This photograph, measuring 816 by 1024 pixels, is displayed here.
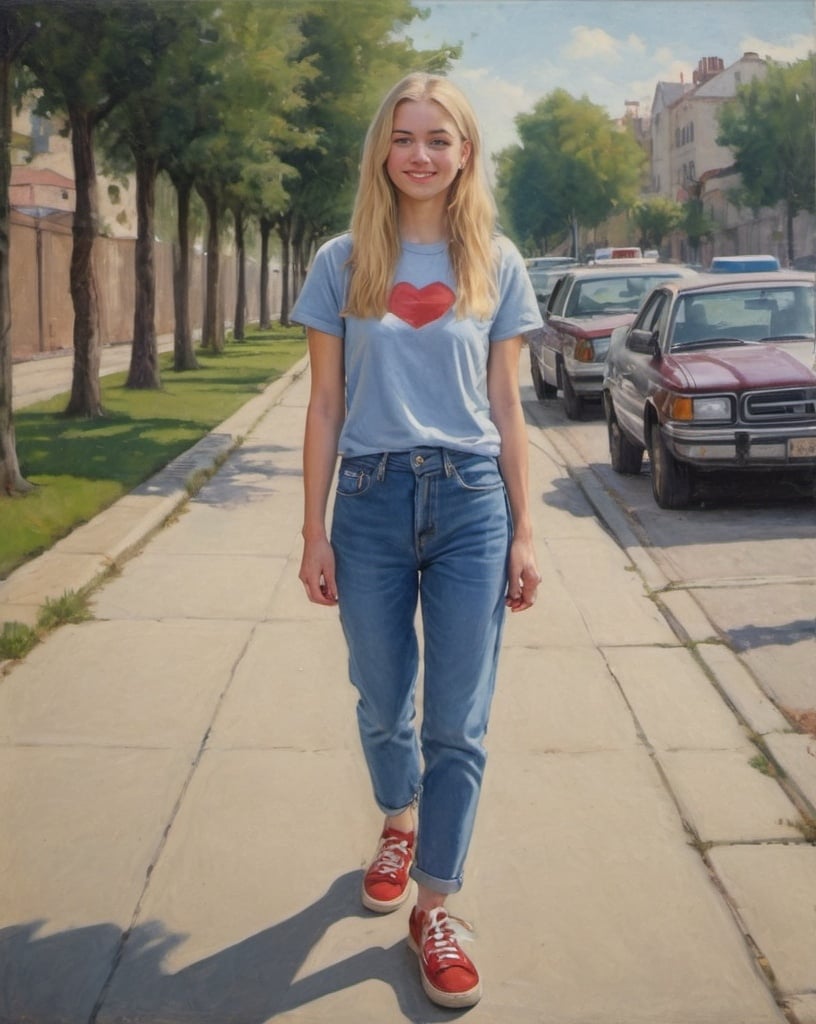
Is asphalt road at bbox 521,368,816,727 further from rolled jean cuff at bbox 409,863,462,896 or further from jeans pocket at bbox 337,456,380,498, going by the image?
jeans pocket at bbox 337,456,380,498

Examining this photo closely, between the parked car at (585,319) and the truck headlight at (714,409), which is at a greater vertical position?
the parked car at (585,319)

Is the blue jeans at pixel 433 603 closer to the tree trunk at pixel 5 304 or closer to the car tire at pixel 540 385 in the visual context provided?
the tree trunk at pixel 5 304

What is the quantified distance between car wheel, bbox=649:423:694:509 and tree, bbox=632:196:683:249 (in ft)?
42.5

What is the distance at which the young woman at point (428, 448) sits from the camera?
3.19 metres

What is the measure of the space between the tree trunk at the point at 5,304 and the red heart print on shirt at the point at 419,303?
683 centimetres

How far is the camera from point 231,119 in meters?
15.5

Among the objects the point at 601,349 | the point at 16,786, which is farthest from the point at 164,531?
the point at 601,349

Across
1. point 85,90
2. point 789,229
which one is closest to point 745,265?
point 789,229

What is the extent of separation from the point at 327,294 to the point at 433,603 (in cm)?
76

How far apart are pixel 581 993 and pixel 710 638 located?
3.35 meters

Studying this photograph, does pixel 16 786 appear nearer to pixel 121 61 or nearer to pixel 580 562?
pixel 580 562

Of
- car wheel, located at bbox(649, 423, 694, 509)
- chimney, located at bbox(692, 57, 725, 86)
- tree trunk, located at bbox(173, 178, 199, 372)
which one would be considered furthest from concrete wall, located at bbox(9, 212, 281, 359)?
chimney, located at bbox(692, 57, 725, 86)

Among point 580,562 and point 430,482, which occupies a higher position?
point 430,482

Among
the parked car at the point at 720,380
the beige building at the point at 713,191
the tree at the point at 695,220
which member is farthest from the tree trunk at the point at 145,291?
the parked car at the point at 720,380
